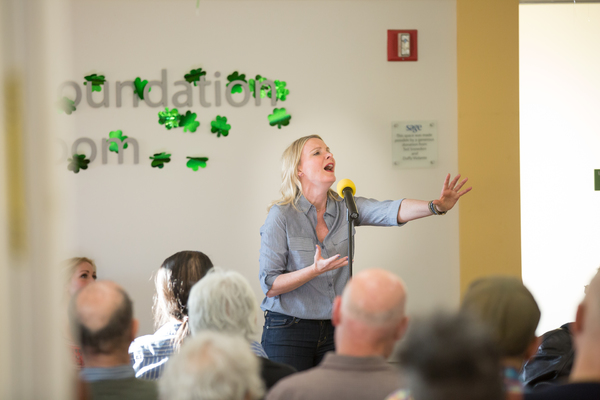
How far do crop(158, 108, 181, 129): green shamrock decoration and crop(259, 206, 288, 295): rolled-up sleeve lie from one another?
1395 millimetres

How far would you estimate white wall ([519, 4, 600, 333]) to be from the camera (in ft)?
13.1

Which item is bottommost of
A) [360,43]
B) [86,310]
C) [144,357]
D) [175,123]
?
[144,357]

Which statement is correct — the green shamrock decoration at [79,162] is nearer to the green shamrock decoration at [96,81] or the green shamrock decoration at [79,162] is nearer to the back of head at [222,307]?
the green shamrock decoration at [96,81]

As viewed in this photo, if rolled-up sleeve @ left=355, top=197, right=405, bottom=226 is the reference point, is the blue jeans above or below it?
below

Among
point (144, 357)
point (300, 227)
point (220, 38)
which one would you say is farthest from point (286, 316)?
point (220, 38)

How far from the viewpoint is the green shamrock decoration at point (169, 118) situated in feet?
12.5

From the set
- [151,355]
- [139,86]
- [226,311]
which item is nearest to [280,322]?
[151,355]

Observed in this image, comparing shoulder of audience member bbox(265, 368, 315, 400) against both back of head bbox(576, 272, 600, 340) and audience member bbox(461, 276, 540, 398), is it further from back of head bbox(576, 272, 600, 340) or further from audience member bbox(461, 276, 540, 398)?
back of head bbox(576, 272, 600, 340)

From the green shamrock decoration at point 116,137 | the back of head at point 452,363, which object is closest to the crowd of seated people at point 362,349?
the back of head at point 452,363

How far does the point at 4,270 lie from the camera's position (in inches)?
25.2

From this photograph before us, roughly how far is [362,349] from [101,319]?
0.74m

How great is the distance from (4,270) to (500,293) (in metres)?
1.25

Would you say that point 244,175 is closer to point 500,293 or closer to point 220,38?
point 220,38

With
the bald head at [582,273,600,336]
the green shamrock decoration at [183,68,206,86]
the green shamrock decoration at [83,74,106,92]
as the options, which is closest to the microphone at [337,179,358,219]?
the bald head at [582,273,600,336]
